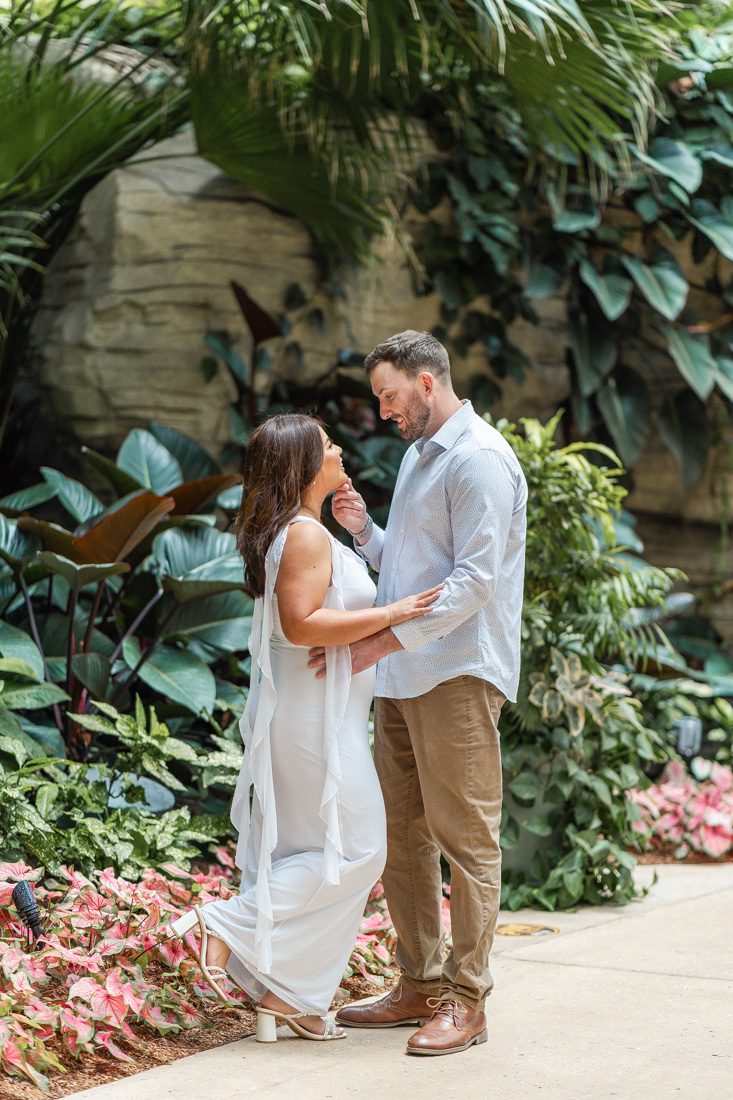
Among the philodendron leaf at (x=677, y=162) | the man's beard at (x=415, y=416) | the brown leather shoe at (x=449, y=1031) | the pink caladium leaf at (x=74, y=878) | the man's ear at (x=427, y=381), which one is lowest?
the brown leather shoe at (x=449, y=1031)

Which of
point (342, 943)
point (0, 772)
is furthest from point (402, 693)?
point (0, 772)

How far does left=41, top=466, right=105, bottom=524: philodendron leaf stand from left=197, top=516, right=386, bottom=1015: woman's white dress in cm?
210

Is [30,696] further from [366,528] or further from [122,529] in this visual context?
[366,528]

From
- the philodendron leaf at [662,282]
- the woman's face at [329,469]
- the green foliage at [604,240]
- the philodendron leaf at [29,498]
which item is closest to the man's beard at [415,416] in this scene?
the woman's face at [329,469]

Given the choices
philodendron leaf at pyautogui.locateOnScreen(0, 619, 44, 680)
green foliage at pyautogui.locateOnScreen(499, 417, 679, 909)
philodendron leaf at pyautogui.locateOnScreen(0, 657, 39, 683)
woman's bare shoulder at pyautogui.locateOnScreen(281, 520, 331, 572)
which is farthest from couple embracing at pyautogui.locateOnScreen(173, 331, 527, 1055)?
green foliage at pyautogui.locateOnScreen(499, 417, 679, 909)

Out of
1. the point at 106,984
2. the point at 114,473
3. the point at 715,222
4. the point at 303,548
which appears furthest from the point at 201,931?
the point at 715,222

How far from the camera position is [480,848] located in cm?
287

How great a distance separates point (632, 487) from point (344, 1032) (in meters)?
5.33

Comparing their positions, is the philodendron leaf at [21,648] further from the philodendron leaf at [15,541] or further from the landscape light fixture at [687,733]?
the landscape light fixture at [687,733]

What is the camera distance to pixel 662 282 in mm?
6941

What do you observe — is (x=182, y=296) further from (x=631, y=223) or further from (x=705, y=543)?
(x=705, y=543)

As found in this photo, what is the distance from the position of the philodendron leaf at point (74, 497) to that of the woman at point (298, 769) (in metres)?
2.04


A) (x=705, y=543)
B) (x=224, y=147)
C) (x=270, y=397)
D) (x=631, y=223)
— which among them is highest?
(x=224, y=147)

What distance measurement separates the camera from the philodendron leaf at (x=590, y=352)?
7219 millimetres
